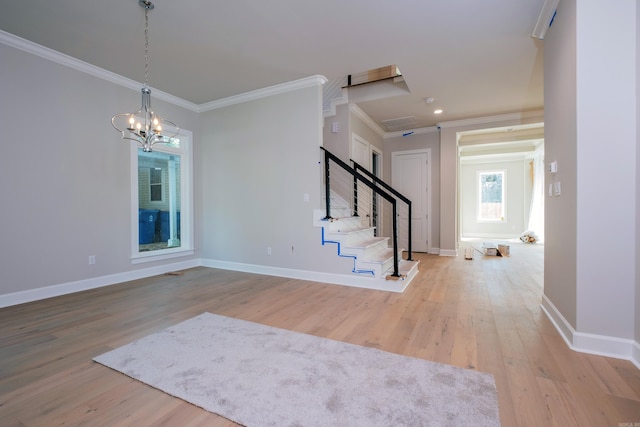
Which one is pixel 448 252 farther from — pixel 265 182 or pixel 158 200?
pixel 158 200

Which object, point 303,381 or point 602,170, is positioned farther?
point 602,170

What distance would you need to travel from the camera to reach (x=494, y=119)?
18.1 ft

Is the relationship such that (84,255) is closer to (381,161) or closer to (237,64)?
(237,64)

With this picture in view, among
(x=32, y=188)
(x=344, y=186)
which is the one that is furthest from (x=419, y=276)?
(x=32, y=188)

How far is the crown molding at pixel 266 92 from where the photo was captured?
3.95 m

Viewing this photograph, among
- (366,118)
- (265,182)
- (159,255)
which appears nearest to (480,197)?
(366,118)

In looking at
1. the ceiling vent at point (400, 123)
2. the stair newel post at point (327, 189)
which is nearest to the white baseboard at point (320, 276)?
the stair newel post at point (327, 189)

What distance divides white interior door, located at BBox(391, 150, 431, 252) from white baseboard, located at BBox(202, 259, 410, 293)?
9.40 feet

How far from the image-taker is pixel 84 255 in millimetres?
3533

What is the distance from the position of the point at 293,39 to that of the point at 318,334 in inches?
119

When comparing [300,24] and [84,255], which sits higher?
[300,24]

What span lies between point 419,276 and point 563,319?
2036 mm

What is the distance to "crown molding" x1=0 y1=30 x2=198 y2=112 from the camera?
9.66ft

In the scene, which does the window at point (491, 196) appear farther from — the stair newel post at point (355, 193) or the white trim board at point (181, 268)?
the white trim board at point (181, 268)
